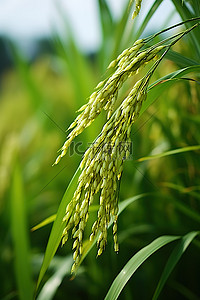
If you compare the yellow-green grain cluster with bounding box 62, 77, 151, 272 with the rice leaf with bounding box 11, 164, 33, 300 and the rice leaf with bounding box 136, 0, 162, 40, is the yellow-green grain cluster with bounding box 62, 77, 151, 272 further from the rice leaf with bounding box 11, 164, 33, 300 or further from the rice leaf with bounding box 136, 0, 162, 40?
the rice leaf with bounding box 11, 164, 33, 300

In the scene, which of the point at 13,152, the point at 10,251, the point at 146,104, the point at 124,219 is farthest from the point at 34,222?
the point at 146,104

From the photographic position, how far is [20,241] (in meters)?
1.03

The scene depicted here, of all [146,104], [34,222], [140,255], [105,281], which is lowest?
[105,281]

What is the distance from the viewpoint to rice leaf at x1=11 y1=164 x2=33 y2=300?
3.23 ft

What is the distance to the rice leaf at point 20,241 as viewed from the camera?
3.23ft

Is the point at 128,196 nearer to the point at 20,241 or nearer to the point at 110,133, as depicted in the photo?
the point at 20,241

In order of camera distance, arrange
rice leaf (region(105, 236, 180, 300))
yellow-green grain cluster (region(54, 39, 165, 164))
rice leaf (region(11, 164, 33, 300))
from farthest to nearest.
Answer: rice leaf (region(11, 164, 33, 300)) → rice leaf (region(105, 236, 180, 300)) → yellow-green grain cluster (region(54, 39, 165, 164))

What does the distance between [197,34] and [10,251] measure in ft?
3.76

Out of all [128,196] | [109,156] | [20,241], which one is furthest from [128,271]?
[128,196]

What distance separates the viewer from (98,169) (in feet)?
1.74

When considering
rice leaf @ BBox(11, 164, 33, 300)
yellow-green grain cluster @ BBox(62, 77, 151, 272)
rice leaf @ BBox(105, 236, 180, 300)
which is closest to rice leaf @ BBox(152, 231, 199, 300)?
rice leaf @ BBox(105, 236, 180, 300)

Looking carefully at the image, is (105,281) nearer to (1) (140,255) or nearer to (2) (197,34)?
(1) (140,255)

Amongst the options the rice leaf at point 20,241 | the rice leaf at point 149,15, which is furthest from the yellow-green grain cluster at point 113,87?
the rice leaf at point 20,241

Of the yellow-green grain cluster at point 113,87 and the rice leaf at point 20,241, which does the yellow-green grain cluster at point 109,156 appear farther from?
the rice leaf at point 20,241
